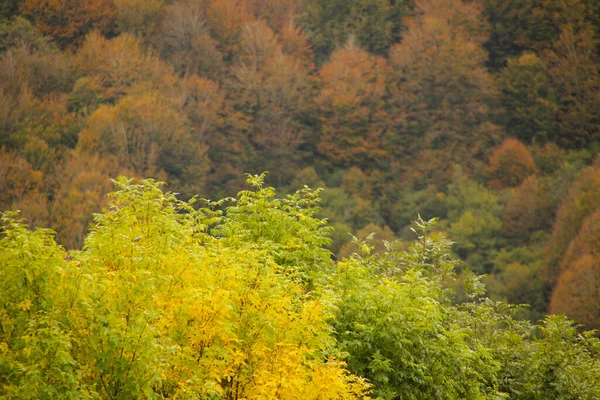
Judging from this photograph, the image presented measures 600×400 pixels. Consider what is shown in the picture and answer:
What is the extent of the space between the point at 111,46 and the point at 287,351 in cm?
6170

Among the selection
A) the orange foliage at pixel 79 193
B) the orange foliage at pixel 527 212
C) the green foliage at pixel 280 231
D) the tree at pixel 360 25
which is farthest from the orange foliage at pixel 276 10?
the green foliage at pixel 280 231

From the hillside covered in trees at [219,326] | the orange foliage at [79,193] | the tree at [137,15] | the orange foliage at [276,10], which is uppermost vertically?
the hillside covered in trees at [219,326]

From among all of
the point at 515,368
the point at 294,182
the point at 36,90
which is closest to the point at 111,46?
the point at 36,90

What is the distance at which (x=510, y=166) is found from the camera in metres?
68.9

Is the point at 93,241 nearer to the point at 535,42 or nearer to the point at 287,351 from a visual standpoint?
the point at 287,351

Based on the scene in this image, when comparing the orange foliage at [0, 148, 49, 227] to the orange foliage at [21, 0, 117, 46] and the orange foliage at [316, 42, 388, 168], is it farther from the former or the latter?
the orange foliage at [316, 42, 388, 168]

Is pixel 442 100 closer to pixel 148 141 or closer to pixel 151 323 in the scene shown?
pixel 148 141

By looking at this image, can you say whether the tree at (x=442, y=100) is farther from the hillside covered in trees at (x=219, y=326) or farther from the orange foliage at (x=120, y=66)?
the hillside covered in trees at (x=219, y=326)

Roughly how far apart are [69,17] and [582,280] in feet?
163

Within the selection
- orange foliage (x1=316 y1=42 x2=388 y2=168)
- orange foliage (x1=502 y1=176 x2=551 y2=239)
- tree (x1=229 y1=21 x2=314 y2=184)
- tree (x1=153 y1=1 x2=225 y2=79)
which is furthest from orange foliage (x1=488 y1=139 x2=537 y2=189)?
tree (x1=153 y1=1 x2=225 y2=79)

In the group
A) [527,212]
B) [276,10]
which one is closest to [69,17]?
[276,10]

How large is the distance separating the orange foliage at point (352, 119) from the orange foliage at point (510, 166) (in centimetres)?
1062

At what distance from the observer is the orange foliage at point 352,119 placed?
74688 mm

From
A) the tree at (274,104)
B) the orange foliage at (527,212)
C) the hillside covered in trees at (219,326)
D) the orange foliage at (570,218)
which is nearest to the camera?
the hillside covered in trees at (219,326)
